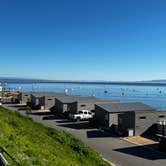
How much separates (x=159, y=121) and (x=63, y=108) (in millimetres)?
20760

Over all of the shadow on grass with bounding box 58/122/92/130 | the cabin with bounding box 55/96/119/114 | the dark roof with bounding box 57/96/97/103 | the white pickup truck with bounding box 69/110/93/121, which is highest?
the dark roof with bounding box 57/96/97/103

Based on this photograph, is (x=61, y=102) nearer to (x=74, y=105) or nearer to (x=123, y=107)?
(x=74, y=105)

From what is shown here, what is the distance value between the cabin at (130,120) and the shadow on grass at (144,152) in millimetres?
5748

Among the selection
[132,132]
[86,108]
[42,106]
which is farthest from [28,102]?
[132,132]

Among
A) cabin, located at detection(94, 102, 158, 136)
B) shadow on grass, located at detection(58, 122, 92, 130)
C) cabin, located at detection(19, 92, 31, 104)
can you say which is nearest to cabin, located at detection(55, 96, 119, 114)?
shadow on grass, located at detection(58, 122, 92, 130)

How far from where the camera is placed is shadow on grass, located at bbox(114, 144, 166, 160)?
24.8 m

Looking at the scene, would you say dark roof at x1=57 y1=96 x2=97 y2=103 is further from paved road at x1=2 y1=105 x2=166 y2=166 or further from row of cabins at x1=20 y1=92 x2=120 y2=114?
paved road at x1=2 y1=105 x2=166 y2=166

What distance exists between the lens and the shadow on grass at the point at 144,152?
24.8 meters

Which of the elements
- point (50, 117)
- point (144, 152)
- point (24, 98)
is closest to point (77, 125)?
point (50, 117)

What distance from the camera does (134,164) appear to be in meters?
22.4

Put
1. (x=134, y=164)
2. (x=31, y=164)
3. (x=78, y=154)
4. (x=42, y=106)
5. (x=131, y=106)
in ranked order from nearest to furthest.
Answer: (x=31, y=164), (x=78, y=154), (x=134, y=164), (x=131, y=106), (x=42, y=106)

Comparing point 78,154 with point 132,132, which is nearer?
point 78,154

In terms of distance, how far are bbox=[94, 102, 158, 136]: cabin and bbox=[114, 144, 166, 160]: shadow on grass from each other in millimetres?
5748

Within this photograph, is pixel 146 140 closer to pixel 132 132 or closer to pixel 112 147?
pixel 132 132
